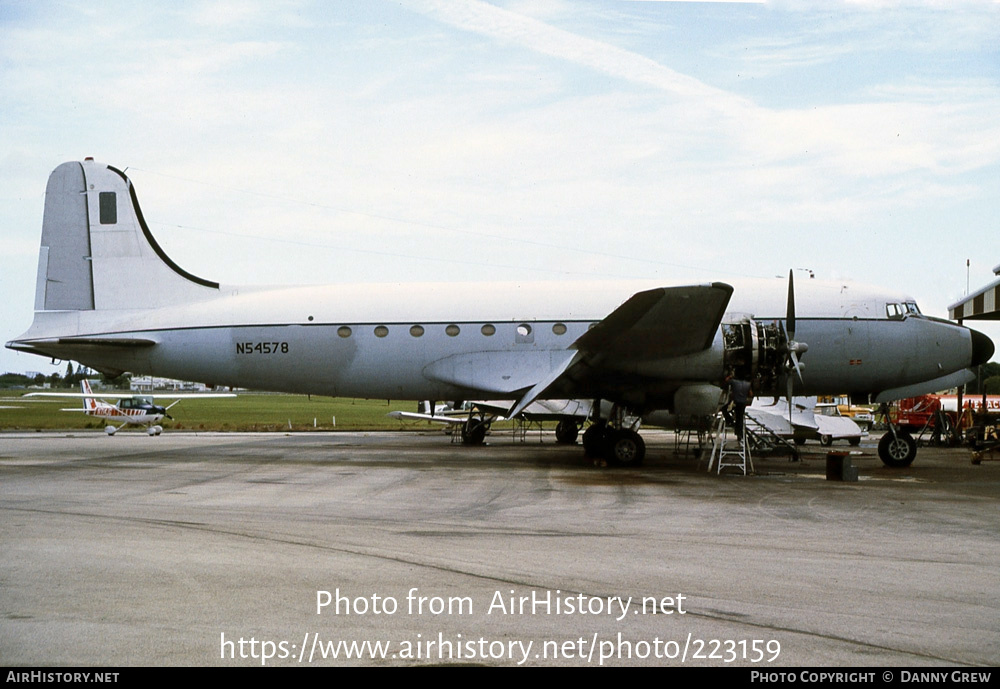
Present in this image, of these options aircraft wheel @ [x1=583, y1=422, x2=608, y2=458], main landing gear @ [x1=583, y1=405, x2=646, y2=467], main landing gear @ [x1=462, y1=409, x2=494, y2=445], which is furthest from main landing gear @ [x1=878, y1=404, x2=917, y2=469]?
main landing gear @ [x1=462, y1=409, x2=494, y2=445]

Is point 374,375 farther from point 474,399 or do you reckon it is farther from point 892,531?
point 892,531

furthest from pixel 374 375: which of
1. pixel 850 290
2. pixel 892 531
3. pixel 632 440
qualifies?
pixel 892 531

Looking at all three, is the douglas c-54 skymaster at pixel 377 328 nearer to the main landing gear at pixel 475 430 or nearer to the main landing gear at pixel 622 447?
the main landing gear at pixel 622 447

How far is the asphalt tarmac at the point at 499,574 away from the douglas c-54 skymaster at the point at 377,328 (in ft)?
16.8

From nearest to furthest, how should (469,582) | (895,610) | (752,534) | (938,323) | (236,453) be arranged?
(895,610) < (469,582) < (752,534) < (938,323) < (236,453)

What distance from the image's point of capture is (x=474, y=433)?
28453 mm

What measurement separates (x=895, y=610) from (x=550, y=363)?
13746 millimetres

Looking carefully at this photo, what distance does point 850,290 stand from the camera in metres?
19.8

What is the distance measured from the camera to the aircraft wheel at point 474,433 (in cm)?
2839

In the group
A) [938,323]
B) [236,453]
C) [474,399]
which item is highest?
[938,323]

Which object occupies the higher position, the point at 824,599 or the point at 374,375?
the point at 374,375

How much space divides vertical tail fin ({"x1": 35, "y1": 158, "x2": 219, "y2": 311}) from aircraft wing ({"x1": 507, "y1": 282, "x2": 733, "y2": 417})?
388 inches

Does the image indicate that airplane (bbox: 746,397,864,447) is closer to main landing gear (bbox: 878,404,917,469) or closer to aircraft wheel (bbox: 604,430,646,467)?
main landing gear (bbox: 878,404,917,469)
